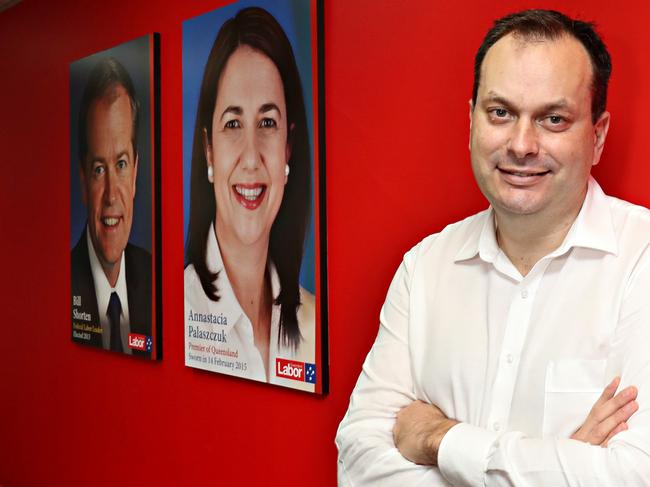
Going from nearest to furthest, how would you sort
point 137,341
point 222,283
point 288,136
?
point 288,136
point 222,283
point 137,341

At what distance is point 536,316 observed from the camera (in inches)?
57.8

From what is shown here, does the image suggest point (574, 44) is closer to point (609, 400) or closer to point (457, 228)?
point (457, 228)

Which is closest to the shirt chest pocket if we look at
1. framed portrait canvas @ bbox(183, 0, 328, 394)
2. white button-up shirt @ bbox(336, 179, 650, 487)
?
white button-up shirt @ bbox(336, 179, 650, 487)

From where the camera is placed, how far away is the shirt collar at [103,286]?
124 inches

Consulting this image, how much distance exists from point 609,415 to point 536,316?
0.25 m

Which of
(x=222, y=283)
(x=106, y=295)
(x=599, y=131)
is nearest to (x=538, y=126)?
(x=599, y=131)

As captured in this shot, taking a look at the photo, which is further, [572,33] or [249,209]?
[249,209]

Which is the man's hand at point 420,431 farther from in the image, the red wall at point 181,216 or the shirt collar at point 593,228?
the red wall at point 181,216

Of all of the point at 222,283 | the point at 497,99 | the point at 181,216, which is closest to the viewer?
the point at 497,99

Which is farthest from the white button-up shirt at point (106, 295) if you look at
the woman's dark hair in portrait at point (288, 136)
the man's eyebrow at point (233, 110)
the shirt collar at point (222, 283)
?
the man's eyebrow at point (233, 110)

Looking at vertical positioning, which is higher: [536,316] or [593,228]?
[593,228]

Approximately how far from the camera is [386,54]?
2084mm

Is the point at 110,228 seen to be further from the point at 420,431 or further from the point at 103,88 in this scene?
the point at 420,431

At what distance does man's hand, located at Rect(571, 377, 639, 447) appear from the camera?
50.0 inches
